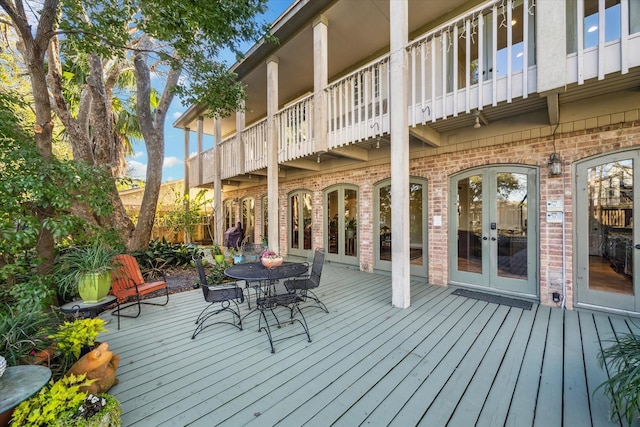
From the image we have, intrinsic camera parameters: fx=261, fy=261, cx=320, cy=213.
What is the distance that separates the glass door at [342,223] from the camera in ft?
23.0

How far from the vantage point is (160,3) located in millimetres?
3574

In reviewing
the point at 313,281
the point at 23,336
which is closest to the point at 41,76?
the point at 23,336

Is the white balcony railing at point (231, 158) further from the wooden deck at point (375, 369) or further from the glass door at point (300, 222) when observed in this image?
the wooden deck at point (375, 369)

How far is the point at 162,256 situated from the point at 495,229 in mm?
7652

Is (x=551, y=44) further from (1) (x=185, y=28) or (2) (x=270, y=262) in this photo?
(1) (x=185, y=28)

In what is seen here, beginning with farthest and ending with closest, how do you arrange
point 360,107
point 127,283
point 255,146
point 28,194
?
1. point 255,146
2. point 360,107
3. point 127,283
4. point 28,194

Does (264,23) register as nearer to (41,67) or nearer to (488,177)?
(41,67)

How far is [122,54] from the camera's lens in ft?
14.9

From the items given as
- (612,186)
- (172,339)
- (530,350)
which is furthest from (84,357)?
(612,186)

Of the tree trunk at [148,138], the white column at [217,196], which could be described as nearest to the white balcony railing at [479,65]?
the tree trunk at [148,138]

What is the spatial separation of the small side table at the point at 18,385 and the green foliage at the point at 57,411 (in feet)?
0.26

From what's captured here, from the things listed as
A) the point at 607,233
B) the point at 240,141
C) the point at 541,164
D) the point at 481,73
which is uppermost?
the point at 240,141

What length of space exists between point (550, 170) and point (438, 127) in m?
1.83

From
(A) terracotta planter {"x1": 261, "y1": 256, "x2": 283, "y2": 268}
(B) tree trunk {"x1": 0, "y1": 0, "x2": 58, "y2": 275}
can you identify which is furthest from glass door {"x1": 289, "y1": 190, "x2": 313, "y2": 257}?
(B) tree trunk {"x1": 0, "y1": 0, "x2": 58, "y2": 275}
